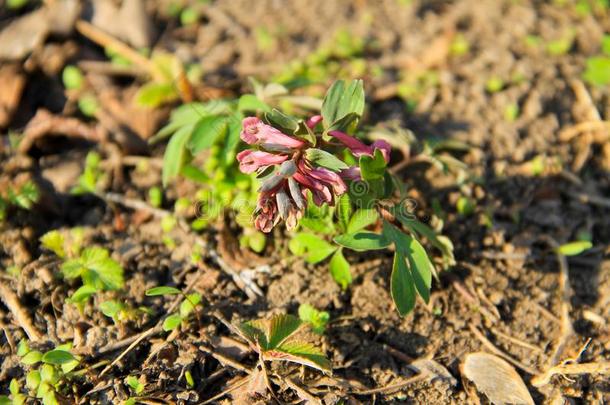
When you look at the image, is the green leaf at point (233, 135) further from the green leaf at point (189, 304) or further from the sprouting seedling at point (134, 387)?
the sprouting seedling at point (134, 387)

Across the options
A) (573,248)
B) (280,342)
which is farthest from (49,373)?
(573,248)

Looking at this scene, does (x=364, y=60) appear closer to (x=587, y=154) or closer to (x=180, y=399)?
(x=587, y=154)

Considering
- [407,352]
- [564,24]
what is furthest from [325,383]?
[564,24]

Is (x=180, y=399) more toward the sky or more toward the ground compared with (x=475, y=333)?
more toward the sky

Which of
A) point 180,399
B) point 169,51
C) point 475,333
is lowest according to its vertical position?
point 475,333

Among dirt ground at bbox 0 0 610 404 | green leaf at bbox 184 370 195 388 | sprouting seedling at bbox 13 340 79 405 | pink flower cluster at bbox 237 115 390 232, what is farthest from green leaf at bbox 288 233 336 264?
sprouting seedling at bbox 13 340 79 405

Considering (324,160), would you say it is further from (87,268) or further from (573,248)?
(573,248)
